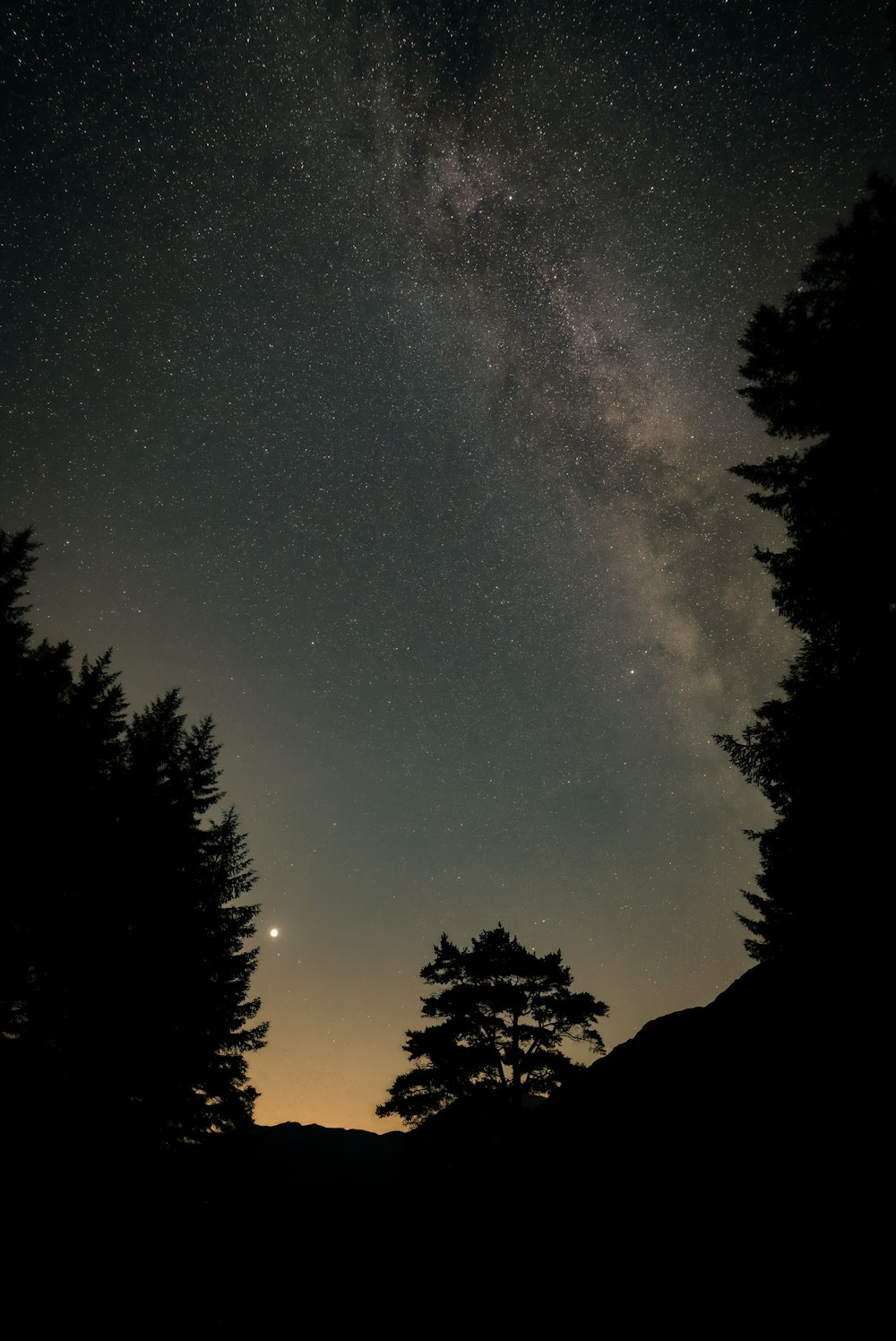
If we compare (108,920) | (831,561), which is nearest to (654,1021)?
(831,561)

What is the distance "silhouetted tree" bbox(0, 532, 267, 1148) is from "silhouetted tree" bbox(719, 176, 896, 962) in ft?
48.2

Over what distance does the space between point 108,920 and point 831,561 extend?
18319mm

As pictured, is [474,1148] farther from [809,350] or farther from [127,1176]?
[809,350]

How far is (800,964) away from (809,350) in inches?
446

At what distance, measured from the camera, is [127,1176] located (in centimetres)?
1131

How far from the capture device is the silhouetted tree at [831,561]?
335 inches

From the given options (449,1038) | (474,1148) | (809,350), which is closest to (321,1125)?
(449,1038)

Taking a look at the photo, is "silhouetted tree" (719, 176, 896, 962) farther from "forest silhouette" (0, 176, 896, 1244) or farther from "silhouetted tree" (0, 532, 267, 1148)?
"silhouetted tree" (0, 532, 267, 1148)

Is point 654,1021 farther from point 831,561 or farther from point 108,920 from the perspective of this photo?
point 108,920

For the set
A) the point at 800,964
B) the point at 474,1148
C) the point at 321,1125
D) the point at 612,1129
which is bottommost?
the point at 321,1125

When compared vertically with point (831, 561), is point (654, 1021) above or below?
below

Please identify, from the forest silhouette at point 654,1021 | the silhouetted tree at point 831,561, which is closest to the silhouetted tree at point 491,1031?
the forest silhouette at point 654,1021

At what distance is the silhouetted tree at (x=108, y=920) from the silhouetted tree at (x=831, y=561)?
48.2 feet

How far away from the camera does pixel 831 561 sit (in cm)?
973
